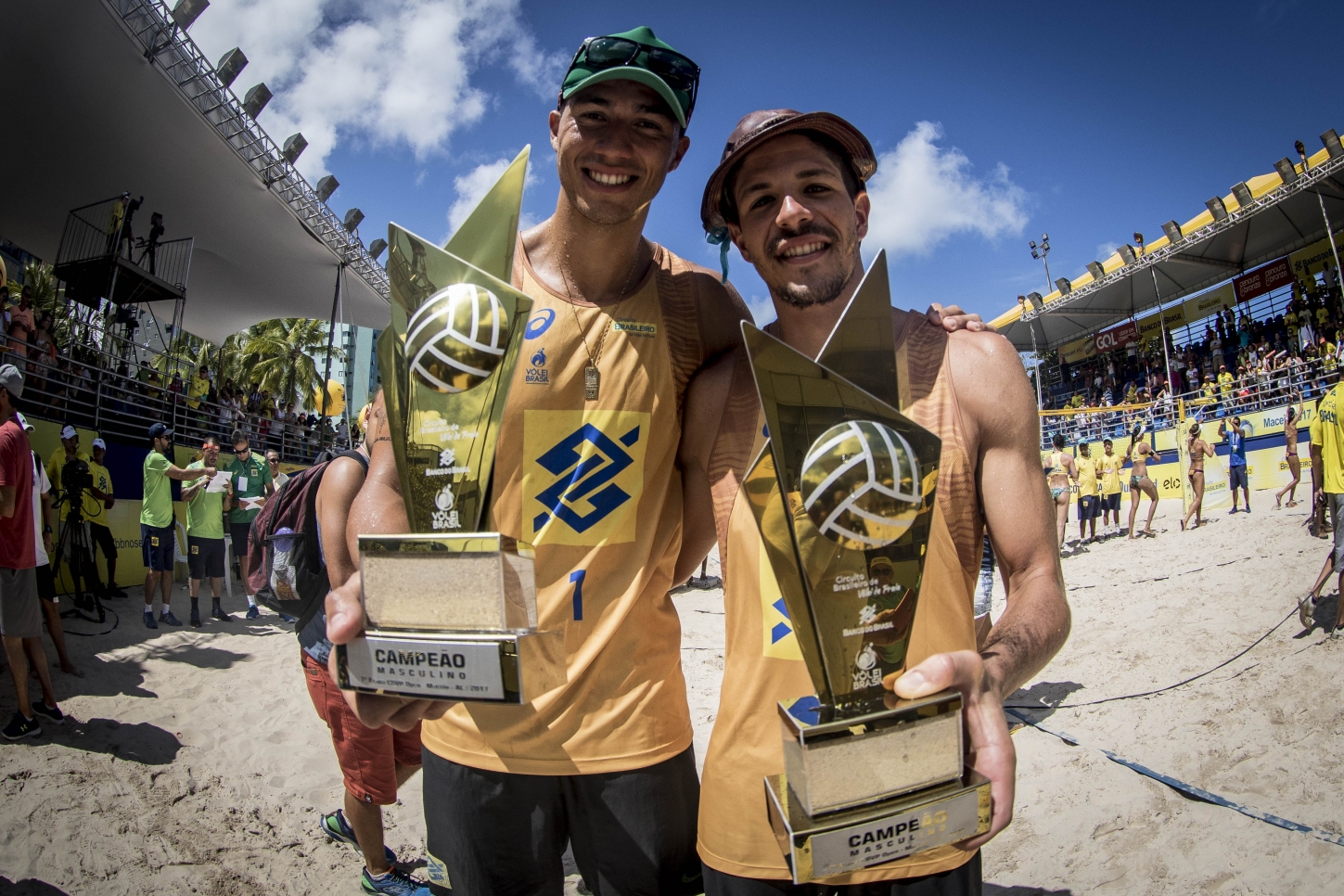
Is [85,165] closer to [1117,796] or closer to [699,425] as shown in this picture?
[699,425]

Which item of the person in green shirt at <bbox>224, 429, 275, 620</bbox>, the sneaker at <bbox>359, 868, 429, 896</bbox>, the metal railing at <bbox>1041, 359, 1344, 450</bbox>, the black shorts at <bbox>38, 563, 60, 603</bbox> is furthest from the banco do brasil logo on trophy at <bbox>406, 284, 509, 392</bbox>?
the metal railing at <bbox>1041, 359, 1344, 450</bbox>

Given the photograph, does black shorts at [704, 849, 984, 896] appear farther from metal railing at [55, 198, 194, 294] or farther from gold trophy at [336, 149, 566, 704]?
metal railing at [55, 198, 194, 294]

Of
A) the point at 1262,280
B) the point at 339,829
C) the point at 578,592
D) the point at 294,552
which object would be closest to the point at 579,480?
the point at 578,592

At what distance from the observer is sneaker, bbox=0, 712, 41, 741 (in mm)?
4203

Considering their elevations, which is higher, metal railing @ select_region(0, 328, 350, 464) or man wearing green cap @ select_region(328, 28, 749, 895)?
metal railing @ select_region(0, 328, 350, 464)

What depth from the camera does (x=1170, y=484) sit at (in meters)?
15.4

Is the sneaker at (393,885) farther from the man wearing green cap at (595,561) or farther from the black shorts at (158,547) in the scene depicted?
the black shorts at (158,547)

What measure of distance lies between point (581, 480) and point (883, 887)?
1045 millimetres

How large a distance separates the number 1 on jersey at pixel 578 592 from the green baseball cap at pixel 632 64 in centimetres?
111

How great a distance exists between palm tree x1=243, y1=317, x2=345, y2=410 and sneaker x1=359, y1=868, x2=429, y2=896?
81.5ft

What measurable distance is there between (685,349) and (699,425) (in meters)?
0.22

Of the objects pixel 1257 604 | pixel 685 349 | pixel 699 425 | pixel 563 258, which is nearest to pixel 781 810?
pixel 699 425

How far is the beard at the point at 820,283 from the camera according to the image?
1493mm

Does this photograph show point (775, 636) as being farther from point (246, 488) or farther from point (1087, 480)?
point (1087, 480)
